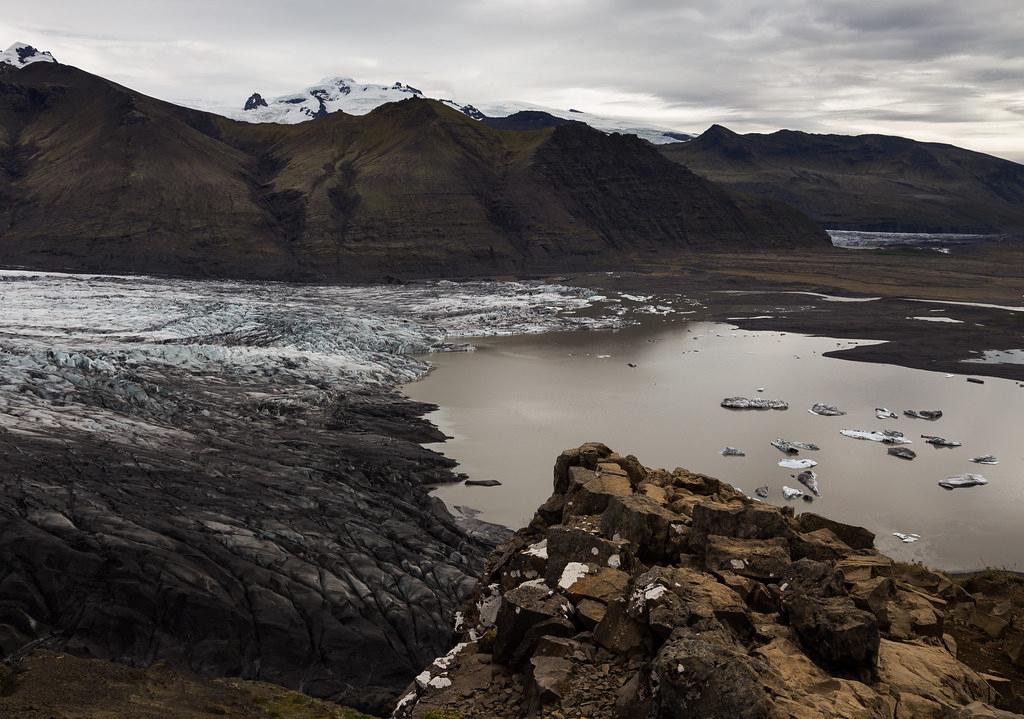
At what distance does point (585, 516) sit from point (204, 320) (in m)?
41.9

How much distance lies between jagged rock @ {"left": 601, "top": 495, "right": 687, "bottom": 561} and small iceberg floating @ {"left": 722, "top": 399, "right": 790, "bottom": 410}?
2329 centimetres

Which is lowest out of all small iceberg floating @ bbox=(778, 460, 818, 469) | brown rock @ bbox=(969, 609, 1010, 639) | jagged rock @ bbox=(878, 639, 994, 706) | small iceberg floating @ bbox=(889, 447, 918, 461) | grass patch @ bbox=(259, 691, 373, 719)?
grass patch @ bbox=(259, 691, 373, 719)

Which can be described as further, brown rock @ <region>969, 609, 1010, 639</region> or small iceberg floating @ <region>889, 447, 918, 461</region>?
small iceberg floating @ <region>889, 447, 918, 461</region>

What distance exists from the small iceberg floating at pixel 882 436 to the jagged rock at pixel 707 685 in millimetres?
24351

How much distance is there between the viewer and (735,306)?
70062 millimetres

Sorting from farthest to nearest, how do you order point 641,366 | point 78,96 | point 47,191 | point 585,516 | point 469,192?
1. point 78,96
2. point 469,192
3. point 47,191
4. point 641,366
5. point 585,516

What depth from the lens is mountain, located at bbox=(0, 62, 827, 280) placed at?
9062 centimetres

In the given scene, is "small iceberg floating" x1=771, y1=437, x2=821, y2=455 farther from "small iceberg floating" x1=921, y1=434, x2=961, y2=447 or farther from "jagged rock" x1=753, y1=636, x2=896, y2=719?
"jagged rock" x1=753, y1=636, x2=896, y2=719

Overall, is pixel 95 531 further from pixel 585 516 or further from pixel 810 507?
pixel 810 507

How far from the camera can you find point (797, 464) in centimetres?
2619

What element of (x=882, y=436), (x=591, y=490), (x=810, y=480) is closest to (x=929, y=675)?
(x=591, y=490)

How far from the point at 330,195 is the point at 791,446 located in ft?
281

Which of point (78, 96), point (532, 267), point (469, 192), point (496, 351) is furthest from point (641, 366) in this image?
point (78, 96)

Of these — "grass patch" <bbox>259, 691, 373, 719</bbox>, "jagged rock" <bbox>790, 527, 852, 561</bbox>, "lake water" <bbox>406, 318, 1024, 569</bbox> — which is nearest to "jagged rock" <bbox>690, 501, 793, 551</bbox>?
"jagged rock" <bbox>790, 527, 852, 561</bbox>
